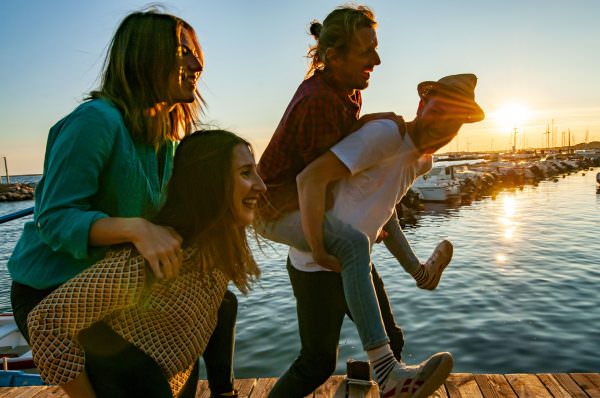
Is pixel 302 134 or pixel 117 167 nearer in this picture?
pixel 117 167

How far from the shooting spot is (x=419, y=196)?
35625 mm

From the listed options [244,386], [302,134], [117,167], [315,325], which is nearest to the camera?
[117,167]

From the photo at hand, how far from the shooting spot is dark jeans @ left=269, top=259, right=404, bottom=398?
2.40 meters

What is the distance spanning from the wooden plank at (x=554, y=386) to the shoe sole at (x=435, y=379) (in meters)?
2.07

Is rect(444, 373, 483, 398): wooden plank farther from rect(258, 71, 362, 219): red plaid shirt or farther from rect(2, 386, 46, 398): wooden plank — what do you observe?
rect(2, 386, 46, 398): wooden plank

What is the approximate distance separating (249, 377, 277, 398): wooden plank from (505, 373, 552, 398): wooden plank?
5.93ft

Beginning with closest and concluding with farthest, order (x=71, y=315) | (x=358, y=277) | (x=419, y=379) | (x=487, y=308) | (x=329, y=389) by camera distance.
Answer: (x=71, y=315)
(x=419, y=379)
(x=358, y=277)
(x=329, y=389)
(x=487, y=308)

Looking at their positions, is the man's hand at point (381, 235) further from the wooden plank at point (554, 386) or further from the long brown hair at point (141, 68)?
the wooden plank at point (554, 386)

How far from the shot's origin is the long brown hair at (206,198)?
1.67 metres

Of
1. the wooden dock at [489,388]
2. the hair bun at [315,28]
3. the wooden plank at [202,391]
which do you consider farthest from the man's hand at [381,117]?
the wooden plank at [202,391]

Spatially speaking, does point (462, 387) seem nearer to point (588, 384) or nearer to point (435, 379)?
point (588, 384)

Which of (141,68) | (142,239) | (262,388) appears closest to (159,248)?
(142,239)

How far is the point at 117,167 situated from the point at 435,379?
143cm

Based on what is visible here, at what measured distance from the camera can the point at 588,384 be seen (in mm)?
3615
